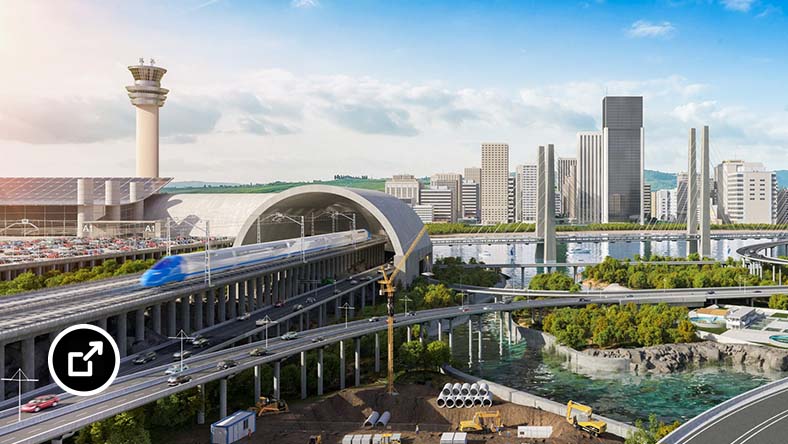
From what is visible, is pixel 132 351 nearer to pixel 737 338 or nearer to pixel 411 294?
pixel 411 294

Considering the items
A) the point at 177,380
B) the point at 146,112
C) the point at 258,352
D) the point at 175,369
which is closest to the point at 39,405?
the point at 177,380

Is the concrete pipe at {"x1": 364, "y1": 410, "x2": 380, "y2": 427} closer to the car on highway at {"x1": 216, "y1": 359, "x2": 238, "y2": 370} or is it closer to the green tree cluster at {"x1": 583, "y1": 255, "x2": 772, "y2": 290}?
the car on highway at {"x1": 216, "y1": 359, "x2": 238, "y2": 370}

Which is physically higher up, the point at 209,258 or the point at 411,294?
the point at 209,258

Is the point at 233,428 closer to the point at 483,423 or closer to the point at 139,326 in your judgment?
the point at 483,423

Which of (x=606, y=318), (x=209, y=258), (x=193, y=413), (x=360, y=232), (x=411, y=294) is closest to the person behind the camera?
(x=193, y=413)

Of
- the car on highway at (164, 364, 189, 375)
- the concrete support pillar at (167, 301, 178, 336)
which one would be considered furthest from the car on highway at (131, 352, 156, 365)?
the concrete support pillar at (167, 301, 178, 336)

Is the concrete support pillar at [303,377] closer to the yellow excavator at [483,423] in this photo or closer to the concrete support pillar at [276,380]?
the concrete support pillar at [276,380]

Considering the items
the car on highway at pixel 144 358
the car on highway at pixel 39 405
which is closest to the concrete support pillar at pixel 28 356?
the car on highway at pixel 144 358

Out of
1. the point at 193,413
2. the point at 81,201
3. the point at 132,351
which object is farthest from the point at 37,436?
the point at 81,201

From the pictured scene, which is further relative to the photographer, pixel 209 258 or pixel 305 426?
pixel 209 258
